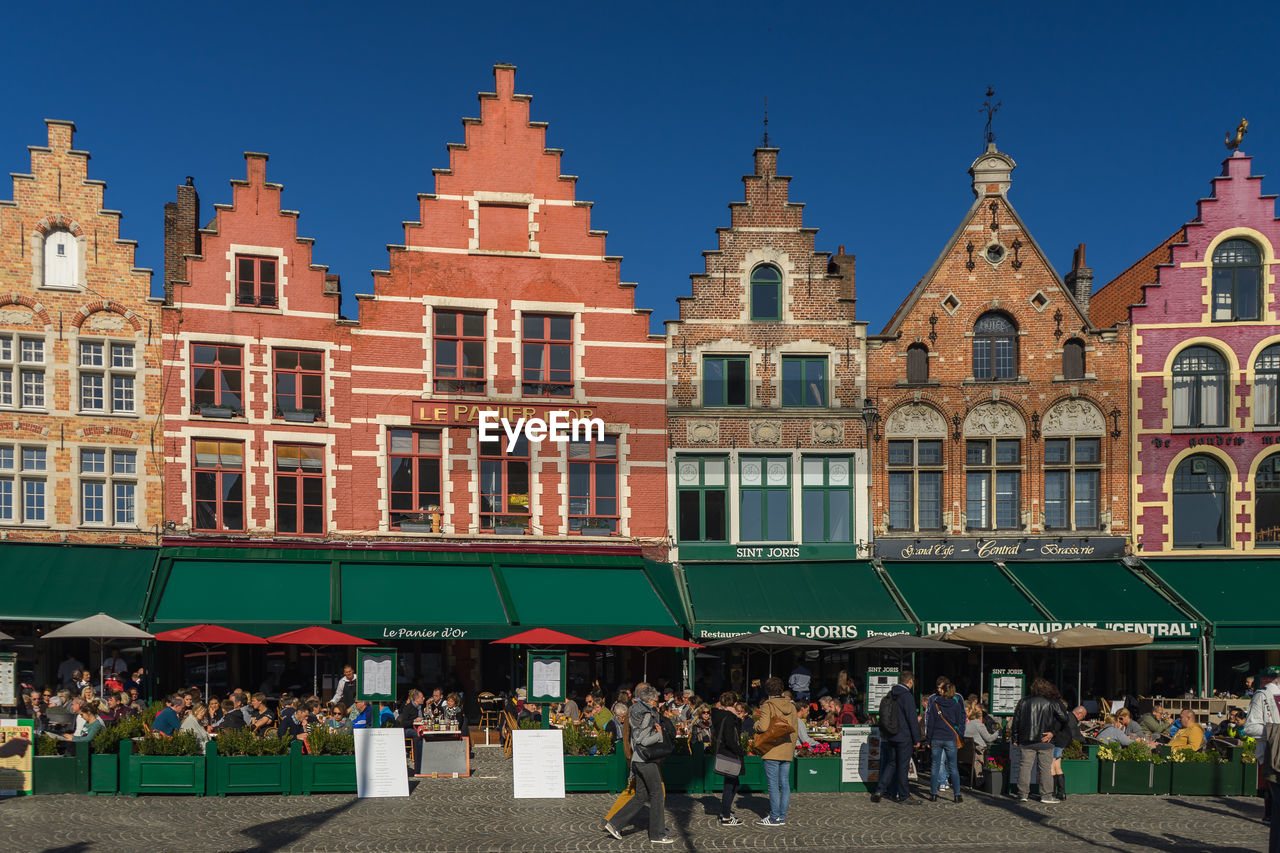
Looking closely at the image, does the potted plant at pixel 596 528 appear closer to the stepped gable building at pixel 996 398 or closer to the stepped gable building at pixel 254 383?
the stepped gable building at pixel 254 383

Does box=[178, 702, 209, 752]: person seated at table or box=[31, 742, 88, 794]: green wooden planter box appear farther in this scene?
box=[178, 702, 209, 752]: person seated at table

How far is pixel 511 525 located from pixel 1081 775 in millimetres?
12697

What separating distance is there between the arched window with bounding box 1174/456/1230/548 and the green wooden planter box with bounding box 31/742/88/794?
2184 cm

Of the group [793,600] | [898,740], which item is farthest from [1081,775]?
[793,600]

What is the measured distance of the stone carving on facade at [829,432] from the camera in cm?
2519

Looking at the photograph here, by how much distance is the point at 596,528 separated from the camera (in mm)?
24828

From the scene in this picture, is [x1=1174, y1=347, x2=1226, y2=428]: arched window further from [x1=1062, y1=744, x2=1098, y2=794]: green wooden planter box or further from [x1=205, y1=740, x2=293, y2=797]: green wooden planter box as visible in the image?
[x1=205, y1=740, x2=293, y2=797]: green wooden planter box

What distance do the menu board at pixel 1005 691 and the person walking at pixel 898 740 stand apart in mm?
4484

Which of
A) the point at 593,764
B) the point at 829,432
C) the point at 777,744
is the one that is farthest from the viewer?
the point at 829,432

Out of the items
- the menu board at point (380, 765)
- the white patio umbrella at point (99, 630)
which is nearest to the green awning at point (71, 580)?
the white patio umbrella at point (99, 630)

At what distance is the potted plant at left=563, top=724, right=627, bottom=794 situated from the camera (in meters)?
16.1

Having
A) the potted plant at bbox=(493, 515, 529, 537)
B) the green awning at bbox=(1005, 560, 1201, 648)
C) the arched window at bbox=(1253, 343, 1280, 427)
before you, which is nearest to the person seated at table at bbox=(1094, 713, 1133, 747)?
the green awning at bbox=(1005, 560, 1201, 648)

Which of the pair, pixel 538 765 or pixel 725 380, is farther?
pixel 725 380

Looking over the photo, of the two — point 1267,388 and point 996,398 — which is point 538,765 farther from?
point 1267,388
